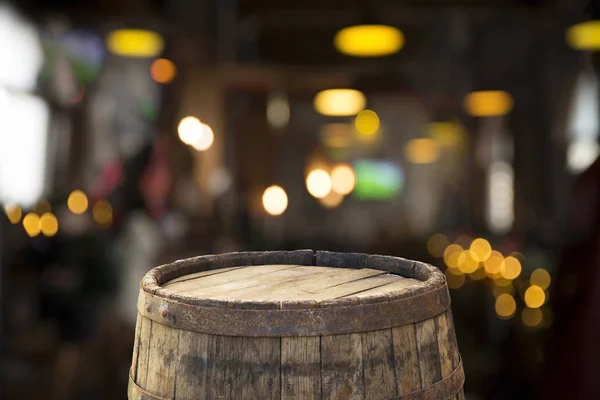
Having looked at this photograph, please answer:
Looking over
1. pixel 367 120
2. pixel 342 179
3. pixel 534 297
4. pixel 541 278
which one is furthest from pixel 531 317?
pixel 342 179

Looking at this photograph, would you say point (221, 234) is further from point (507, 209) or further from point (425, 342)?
point (507, 209)

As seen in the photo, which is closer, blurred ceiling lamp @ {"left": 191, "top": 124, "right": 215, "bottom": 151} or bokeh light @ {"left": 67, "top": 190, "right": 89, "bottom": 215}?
bokeh light @ {"left": 67, "top": 190, "right": 89, "bottom": 215}

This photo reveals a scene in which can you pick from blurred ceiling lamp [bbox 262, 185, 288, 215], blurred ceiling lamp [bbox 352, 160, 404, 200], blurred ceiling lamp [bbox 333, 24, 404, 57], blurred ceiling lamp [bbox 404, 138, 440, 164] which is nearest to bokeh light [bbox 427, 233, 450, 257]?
blurred ceiling lamp [bbox 262, 185, 288, 215]

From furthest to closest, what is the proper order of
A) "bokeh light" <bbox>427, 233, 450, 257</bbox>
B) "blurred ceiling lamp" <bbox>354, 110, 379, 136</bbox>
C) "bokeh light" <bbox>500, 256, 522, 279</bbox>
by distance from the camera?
"blurred ceiling lamp" <bbox>354, 110, 379, 136</bbox> < "bokeh light" <bbox>427, 233, 450, 257</bbox> < "bokeh light" <bbox>500, 256, 522, 279</bbox>

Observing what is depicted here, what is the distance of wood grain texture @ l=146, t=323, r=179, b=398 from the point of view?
1.26 meters

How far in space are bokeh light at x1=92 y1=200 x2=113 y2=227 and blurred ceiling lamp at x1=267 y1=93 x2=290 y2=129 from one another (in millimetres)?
6625

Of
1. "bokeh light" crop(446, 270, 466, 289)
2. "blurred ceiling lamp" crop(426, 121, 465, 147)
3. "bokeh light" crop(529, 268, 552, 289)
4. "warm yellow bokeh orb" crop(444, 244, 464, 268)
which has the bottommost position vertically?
"bokeh light" crop(446, 270, 466, 289)

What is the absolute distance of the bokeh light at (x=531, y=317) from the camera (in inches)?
198

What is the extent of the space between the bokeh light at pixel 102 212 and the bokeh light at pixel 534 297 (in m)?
4.28

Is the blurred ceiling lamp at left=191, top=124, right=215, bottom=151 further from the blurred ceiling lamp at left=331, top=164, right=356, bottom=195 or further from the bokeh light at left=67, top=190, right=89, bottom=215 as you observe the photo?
the blurred ceiling lamp at left=331, top=164, right=356, bottom=195

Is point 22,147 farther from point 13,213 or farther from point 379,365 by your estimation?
point 379,365

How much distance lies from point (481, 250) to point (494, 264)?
3.15 feet

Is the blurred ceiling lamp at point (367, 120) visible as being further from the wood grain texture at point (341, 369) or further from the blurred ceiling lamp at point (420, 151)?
the wood grain texture at point (341, 369)

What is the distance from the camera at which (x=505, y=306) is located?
539 cm
